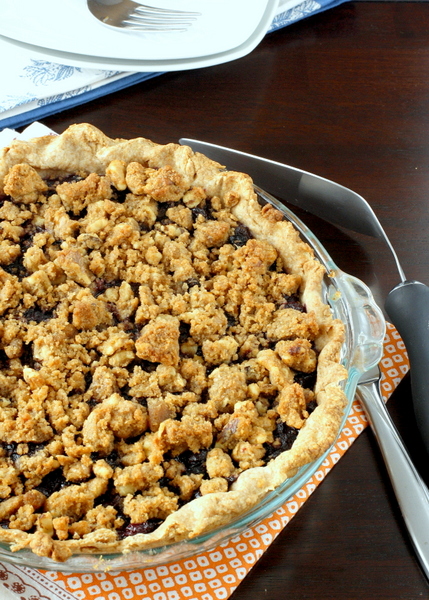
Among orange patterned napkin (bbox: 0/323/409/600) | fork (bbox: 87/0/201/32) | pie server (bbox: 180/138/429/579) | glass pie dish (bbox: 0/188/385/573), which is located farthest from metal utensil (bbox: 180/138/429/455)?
orange patterned napkin (bbox: 0/323/409/600)

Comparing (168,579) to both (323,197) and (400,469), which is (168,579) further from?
(323,197)

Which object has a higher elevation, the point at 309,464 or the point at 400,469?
the point at 309,464

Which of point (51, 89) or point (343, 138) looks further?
point (343, 138)

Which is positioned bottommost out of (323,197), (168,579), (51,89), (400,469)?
(168,579)

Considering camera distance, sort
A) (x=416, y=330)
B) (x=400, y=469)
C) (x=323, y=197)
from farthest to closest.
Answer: (x=323, y=197)
(x=416, y=330)
(x=400, y=469)

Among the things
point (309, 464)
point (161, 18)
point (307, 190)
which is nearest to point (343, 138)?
point (307, 190)

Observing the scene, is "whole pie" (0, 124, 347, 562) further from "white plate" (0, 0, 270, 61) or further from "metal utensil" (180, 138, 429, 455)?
"white plate" (0, 0, 270, 61)

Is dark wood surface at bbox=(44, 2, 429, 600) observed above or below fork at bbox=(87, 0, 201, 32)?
below
